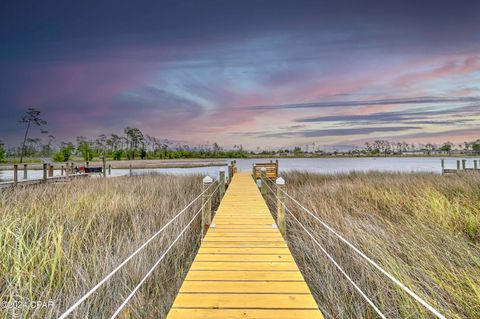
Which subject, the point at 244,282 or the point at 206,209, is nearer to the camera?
the point at 244,282

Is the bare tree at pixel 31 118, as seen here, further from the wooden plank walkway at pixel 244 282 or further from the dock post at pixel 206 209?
the wooden plank walkway at pixel 244 282

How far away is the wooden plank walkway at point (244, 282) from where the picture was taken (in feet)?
6.49

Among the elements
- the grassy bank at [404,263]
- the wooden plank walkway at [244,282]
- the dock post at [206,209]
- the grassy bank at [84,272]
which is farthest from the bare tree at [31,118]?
the grassy bank at [404,263]

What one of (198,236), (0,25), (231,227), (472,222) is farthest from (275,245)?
(0,25)

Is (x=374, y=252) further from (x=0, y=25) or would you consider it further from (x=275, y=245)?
(x=0, y=25)

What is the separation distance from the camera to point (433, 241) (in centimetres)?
379

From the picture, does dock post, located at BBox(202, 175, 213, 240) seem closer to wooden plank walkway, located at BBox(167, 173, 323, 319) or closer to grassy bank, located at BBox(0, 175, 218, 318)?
grassy bank, located at BBox(0, 175, 218, 318)

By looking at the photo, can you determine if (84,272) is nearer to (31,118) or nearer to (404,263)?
(404,263)

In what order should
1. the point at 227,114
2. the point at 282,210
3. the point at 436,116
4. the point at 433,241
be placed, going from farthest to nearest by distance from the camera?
the point at 436,116, the point at 227,114, the point at 282,210, the point at 433,241

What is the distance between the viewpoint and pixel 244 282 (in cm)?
251

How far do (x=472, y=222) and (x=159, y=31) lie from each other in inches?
762

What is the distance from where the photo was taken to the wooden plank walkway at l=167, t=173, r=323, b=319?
198 cm

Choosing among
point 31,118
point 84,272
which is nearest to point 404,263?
point 84,272

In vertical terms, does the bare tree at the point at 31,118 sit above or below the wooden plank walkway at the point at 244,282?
above
